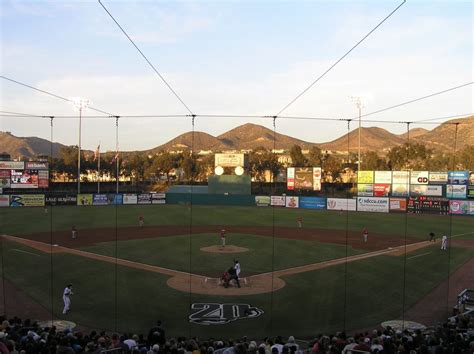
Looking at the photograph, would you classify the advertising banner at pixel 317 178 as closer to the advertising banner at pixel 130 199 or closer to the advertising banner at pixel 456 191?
the advertising banner at pixel 456 191

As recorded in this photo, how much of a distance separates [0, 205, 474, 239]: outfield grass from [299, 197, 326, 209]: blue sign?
1245mm

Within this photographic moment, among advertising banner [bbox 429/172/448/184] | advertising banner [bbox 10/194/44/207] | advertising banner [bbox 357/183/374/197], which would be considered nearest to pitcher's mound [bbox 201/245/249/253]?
advertising banner [bbox 357/183/374/197]

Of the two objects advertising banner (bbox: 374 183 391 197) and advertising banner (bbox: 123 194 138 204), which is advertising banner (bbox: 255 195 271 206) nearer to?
advertising banner (bbox: 374 183 391 197)

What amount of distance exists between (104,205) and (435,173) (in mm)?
43776

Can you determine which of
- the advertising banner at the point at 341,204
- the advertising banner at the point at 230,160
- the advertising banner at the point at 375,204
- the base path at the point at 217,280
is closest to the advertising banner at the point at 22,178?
the advertising banner at the point at 230,160

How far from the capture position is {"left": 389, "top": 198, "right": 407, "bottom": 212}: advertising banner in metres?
52.7

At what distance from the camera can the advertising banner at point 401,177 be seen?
5644 centimetres

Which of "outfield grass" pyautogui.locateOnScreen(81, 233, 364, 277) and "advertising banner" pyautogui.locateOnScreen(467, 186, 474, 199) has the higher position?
"advertising banner" pyautogui.locateOnScreen(467, 186, 474, 199)

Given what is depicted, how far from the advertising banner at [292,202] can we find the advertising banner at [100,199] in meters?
24.8

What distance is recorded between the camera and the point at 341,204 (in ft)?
179

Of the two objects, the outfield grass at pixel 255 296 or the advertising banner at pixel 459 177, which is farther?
the advertising banner at pixel 459 177

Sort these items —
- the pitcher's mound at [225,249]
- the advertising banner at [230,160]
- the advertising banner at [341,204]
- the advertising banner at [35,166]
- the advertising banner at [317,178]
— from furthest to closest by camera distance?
the advertising banner at [230,160] < the advertising banner at [317,178] < the advertising banner at [35,166] < the advertising banner at [341,204] < the pitcher's mound at [225,249]

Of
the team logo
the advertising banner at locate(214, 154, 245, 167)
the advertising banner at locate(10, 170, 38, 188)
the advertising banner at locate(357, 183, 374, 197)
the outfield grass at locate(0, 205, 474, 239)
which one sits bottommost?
the team logo


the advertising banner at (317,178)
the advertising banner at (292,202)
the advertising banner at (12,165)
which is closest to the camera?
the advertising banner at (12,165)
